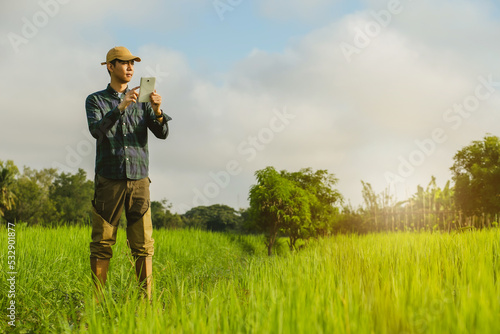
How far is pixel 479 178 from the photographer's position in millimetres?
14969

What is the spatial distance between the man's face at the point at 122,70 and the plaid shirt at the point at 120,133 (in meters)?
0.15

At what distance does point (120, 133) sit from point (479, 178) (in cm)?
1480

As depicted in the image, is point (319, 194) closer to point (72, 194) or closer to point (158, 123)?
point (158, 123)

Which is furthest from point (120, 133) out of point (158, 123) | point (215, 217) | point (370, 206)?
point (215, 217)

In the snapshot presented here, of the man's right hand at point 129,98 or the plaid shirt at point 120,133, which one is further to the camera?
the plaid shirt at point 120,133

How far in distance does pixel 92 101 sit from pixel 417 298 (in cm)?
323

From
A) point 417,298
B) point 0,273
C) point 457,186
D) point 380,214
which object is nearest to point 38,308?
point 0,273

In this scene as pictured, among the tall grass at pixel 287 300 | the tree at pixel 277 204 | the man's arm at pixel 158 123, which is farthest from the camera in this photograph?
the tree at pixel 277 204

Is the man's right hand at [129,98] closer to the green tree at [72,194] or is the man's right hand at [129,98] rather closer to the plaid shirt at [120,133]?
the plaid shirt at [120,133]

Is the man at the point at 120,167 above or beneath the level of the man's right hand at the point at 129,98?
beneath

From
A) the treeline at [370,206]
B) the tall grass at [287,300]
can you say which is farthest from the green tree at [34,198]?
the tall grass at [287,300]

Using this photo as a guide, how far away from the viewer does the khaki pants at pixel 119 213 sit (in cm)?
373

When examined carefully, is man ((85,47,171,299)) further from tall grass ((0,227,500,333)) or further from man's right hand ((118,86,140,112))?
tall grass ((0,227,500,333))

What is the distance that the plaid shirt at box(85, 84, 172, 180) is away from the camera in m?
3.73
